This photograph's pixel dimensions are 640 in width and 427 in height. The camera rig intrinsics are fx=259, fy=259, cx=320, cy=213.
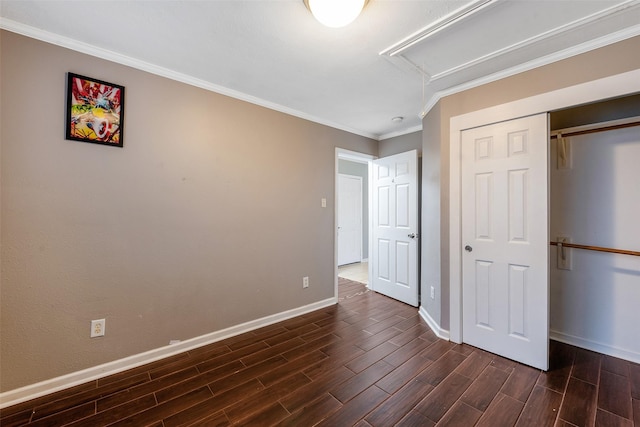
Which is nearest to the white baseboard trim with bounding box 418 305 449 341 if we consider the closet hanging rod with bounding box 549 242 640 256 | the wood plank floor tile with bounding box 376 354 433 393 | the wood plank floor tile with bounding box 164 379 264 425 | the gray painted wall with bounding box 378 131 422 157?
the wood plank floor tile with bounding box 376 354 433 393

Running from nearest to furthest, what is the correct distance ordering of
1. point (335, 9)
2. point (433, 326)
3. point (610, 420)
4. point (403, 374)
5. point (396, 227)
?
point (335, 9) → point (610, 420) → point (403, 374) → point (433, 326) → point (396, 227)

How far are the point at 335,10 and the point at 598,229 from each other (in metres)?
2.78

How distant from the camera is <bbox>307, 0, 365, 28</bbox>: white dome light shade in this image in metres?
1.34

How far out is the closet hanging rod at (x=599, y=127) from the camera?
6.81 feet

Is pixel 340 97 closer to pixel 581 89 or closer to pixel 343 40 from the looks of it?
pixel 343 40

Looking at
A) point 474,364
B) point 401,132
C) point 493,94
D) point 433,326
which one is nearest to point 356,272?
point 433,326

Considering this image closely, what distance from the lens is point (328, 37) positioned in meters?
1.72

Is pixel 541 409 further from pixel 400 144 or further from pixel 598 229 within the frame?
pixel 400 144

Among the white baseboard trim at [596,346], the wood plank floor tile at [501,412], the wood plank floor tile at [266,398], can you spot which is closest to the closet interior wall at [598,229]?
the white baseboard trim at [596,346]

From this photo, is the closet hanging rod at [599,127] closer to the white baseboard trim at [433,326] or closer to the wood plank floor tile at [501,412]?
the white baseboard trim at [433,326]

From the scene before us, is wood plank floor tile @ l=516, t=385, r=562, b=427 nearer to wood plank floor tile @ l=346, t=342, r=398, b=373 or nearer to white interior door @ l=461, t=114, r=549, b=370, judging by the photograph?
white interior door @ l=461, t=114, r=549, b=370

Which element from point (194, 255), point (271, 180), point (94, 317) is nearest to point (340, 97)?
point (271, 180)

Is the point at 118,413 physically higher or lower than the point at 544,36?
A: lower

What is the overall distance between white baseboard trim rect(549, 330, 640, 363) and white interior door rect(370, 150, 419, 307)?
4.37 feet
